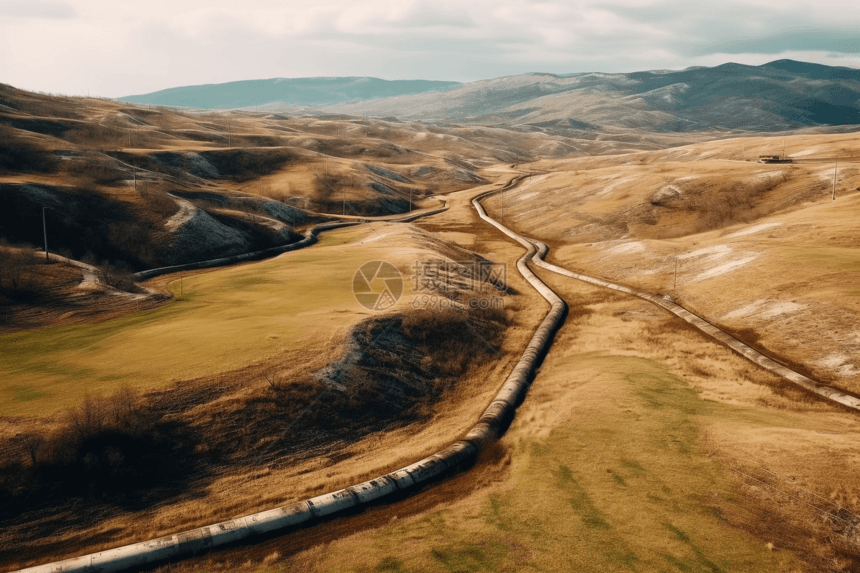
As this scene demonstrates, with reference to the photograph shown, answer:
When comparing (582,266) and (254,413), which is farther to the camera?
(582,266)

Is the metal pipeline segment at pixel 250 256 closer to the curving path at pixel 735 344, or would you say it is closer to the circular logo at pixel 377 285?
the circular logo at pixel 377 285

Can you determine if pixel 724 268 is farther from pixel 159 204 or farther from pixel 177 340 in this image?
pixel 159 204

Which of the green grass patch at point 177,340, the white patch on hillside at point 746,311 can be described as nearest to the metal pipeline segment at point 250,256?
the green grass patch at point 177,340

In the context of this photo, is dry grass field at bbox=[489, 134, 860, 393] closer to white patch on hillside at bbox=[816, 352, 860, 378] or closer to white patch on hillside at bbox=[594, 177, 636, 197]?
white patch on hillside at bbox=[816, 352, 860, 378]

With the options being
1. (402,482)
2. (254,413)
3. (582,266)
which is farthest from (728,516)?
(582,266)

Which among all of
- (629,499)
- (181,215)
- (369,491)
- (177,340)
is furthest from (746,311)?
(181,215)

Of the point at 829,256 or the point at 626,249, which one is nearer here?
the point at 829,256

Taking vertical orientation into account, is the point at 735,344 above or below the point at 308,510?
below

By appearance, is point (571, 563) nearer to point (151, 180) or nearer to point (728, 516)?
point (728, 516)
